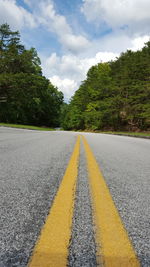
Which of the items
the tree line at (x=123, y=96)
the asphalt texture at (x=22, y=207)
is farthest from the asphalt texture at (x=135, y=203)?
the tree line at (x=123, y=96)

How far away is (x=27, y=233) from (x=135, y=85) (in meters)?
32.7

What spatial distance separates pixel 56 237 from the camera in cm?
97

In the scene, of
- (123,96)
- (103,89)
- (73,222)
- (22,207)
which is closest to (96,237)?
(73,222)

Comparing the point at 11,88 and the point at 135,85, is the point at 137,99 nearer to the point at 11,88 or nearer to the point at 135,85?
the point at 135,85

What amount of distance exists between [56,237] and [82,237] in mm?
131

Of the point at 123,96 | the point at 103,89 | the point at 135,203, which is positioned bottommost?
the point at 135,203

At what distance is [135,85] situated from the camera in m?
31.3

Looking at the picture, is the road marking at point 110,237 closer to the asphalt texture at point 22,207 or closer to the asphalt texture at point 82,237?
the asphalt texture at point 82,237

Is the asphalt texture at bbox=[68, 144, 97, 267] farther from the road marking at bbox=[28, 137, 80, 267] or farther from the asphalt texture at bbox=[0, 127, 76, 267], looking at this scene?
the asphalt texture at bbox=[0, 127, 76, 267]

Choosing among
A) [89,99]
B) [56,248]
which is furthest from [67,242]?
[89,99]

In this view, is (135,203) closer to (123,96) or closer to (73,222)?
(73,222)

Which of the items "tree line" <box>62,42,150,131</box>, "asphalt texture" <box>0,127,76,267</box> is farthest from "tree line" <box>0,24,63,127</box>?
"asphalt texture" <box>0,127,76,267</box>

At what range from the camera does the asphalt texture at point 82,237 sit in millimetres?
819

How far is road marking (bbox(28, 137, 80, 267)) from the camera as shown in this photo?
790mm
